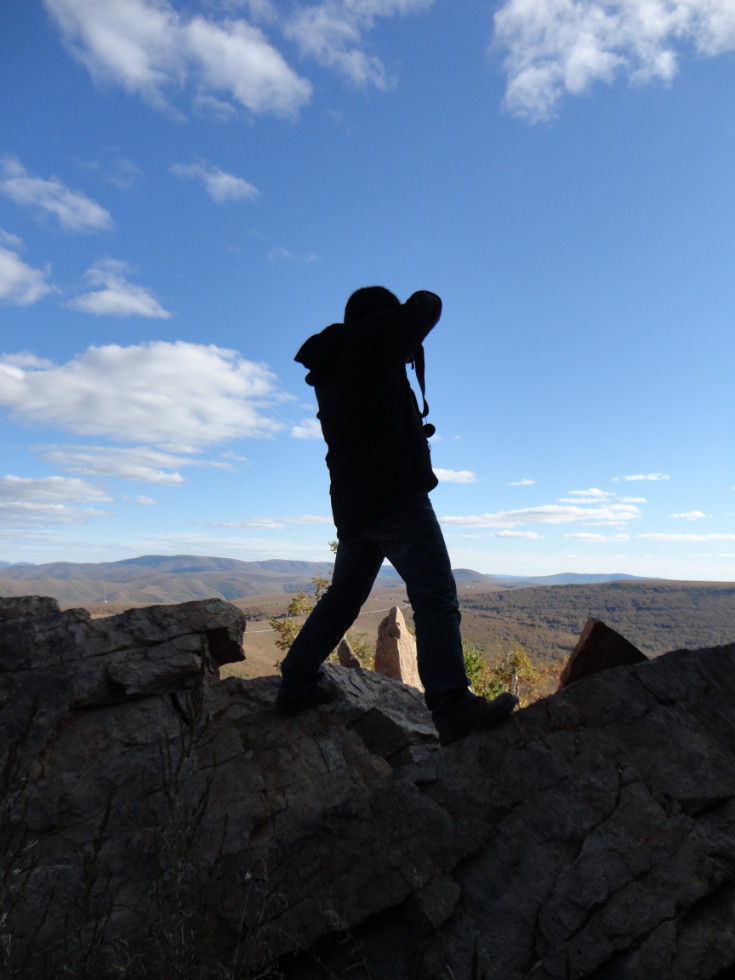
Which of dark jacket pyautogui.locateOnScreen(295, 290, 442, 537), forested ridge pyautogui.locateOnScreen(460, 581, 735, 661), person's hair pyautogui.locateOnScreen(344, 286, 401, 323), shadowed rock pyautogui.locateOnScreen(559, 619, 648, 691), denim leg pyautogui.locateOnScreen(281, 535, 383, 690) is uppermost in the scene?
person's hair pyautogui.locateOnScreen(344, 286, 401, 323)

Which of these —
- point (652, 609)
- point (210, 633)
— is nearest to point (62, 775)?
point (210, 633)

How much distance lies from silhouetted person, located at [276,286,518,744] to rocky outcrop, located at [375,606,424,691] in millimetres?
14469

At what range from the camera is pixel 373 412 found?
363 cm

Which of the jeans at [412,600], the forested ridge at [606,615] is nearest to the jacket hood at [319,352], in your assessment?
the jeans at [412,600]

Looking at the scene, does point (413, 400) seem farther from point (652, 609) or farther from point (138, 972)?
point (652, 609)

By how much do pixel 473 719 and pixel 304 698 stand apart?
128cm

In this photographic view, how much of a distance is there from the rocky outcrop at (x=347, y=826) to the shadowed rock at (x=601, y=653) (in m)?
0.61

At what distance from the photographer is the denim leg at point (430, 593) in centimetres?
329

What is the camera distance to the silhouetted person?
10.9 ft

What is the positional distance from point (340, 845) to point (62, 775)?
70.7 inches

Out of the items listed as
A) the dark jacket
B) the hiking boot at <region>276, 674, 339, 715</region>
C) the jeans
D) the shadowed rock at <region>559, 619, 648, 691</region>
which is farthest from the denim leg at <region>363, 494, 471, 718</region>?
the shadowed rock at <region>559, 619, 648, 691</region>

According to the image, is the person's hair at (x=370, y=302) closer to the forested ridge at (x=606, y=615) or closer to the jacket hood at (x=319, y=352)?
the jacket hood at (x=319, y=352)

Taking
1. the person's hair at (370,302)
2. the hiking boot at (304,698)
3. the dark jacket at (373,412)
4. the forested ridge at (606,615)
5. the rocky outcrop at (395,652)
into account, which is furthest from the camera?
the forested ridge at (606,615)

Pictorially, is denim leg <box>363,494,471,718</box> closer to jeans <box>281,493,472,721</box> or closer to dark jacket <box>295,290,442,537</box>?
jeans <box>281,493,472,721</box>
